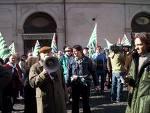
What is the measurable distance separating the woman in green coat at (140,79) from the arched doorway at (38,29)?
82.7 feet

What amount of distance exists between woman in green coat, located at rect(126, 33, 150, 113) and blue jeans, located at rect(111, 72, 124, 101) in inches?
305

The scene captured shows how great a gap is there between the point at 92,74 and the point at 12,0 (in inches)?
831

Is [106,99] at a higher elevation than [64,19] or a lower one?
lower

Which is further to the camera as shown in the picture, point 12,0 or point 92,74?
point 12,0

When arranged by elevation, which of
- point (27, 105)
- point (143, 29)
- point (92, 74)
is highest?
point (143, 29)

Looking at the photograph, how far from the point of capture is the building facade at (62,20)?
31297mm

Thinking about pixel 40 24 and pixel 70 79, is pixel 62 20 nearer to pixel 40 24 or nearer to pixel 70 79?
pixel 40 24

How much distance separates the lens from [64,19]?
31.8 meters

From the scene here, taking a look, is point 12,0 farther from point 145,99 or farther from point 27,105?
point 145,99

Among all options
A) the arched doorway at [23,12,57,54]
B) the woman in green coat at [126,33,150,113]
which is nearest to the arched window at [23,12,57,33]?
the arched doorway at [23,12,57,54]

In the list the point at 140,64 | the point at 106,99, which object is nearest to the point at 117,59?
the point at 106,99

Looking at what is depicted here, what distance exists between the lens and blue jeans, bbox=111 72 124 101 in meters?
13.9

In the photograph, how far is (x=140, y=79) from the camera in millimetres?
5766

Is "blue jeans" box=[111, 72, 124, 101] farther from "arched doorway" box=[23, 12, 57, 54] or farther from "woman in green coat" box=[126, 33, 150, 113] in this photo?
"arched doorway" box=[23, 12, 57, 54]
